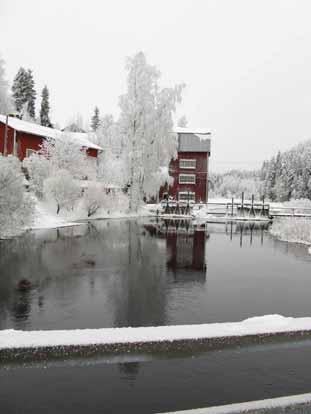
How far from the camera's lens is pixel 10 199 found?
1778cm

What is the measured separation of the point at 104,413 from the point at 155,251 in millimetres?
11758

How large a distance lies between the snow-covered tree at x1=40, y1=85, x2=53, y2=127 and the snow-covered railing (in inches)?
2610

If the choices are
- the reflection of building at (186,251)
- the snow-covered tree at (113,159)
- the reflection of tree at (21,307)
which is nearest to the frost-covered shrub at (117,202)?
the snow-covered tree at (113,159)

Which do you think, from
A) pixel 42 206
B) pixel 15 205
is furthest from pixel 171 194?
pixel 15 205

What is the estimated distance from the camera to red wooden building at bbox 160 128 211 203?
154ft

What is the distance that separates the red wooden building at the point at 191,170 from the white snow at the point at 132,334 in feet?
135

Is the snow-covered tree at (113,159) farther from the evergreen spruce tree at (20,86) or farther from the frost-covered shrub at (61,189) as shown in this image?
the evergreen spruce tree at (20,86)

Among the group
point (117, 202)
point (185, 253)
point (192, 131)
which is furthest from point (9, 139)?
point (185, 253)

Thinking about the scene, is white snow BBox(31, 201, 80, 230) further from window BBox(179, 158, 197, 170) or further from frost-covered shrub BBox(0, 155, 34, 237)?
window BBox(179, 158, 197, 170)

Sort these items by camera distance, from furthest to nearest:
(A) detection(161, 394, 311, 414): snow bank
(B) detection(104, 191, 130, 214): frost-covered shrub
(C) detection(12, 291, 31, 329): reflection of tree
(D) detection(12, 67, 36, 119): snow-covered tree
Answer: (D) detection(12, 67, 36, 119): snow-covered tree
(B) detection(104, 191, 130, 214): frost-covered shrub
(C) detection(12, 291, 31, 329): reflection of tree
(A) detection(161, 394, 311, 414): snow bank

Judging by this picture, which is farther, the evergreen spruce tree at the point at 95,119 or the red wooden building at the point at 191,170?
the evergreen spruce tree at the point at 95,119

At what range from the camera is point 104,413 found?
14.3ft

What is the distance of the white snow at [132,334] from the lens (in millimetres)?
4898

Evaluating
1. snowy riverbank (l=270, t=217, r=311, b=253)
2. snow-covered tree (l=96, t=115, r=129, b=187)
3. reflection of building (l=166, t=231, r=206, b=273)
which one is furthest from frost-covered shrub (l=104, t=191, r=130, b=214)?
snowy riverbank (l=270, t=217, r=311, b=253)
